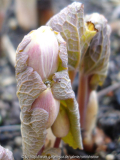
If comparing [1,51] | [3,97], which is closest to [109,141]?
[3,97]

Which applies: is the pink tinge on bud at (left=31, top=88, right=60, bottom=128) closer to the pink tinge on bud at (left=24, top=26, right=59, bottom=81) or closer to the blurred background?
the pink tinge on bud at (left=24, top=26, right=59, bottom=81)

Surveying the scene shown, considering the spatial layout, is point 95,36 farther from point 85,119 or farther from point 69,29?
point 85,119

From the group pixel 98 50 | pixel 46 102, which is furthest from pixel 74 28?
pixel 46 102

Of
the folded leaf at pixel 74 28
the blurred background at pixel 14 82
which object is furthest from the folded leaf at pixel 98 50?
the blurred background at pixel 14 82

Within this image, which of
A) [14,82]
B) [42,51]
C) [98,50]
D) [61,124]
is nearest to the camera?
[42,51]

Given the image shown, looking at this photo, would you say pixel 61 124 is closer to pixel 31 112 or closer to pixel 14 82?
pixel 31 112

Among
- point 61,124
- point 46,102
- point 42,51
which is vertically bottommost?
point 61,124

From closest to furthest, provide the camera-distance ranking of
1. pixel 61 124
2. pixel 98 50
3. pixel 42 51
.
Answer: pixel 42 51, pixel 61 124, pixel 98 50
